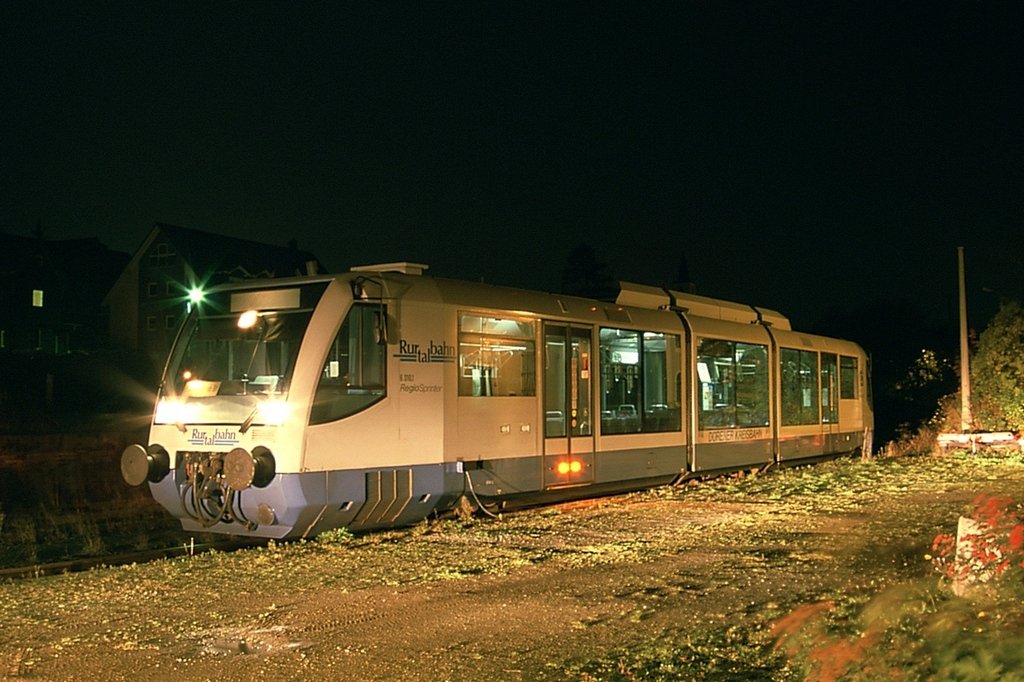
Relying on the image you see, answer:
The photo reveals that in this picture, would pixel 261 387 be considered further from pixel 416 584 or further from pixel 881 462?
pixel 881 462

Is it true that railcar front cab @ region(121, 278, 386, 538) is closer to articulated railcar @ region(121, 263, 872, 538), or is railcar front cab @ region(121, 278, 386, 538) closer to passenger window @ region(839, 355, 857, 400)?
articulated railcar @ region(121, 263, 872, 538)

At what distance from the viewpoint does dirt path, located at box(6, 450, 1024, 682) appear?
23.5 feet

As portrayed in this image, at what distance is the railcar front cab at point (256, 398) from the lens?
11.5 m

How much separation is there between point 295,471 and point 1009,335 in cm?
2365

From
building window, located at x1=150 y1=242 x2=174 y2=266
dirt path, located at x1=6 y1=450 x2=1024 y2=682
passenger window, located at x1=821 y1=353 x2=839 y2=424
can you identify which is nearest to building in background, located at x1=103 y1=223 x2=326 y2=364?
building window, located at x1=150 y1=242 x2=174 y2=266

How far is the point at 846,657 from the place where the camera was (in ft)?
19.7

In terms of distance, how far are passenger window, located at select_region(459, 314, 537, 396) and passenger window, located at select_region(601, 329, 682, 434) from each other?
1.92 m

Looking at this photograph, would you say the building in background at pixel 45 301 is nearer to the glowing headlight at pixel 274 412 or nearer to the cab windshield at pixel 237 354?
the cab windshield at pixel 237 354

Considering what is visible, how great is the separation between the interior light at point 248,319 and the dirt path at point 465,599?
106 inches

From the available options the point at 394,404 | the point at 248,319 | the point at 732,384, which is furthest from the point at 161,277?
the point at 394,404

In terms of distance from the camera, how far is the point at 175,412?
12711mm

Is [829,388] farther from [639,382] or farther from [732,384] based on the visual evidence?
[639,382]

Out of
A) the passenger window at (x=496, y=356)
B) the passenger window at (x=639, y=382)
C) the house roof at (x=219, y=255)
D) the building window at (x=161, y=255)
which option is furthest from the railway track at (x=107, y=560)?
the building window at (x=161, y=255)

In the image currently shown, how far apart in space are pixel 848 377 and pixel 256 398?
60.0 ft
